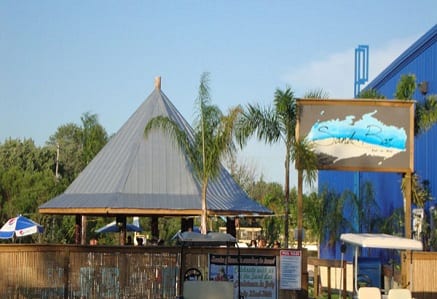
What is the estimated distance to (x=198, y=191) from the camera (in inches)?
1139

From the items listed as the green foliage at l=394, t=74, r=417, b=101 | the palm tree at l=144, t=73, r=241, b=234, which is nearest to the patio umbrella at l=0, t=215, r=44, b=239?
the palm tree at l=144, t=73, r=241, b=234

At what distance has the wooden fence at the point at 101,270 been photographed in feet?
66.4

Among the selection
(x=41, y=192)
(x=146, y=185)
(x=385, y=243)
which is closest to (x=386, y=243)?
(x=385, y=243)

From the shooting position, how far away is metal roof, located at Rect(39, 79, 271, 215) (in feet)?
90.2

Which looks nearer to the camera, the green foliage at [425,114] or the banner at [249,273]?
the banner at [249,273]

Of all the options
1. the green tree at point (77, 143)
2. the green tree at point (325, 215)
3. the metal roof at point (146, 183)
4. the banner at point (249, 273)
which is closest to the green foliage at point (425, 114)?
the metal roof at point (146, 183)

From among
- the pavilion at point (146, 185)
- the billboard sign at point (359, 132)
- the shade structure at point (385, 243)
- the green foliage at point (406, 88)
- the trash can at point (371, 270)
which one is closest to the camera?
the shade structure at point (385, 243)

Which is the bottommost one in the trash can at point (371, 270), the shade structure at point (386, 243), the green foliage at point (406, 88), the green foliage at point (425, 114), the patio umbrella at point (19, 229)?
the trash can at point (371, 270)

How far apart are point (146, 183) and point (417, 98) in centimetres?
1204

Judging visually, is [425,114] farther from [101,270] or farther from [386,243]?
[101,270]

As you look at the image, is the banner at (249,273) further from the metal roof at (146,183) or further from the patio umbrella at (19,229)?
the patio umbrella at (19,229)

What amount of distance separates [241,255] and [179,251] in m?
1.52

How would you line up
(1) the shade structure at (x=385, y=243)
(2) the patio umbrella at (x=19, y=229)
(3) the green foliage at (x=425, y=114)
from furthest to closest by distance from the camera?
(2) the patio umbrella at (x=19, y=229), (3) the green foliage at (x=425, y=114), (1) the shade structure at (x=385, y=243)

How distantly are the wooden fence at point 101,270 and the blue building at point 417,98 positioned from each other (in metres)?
12.3
